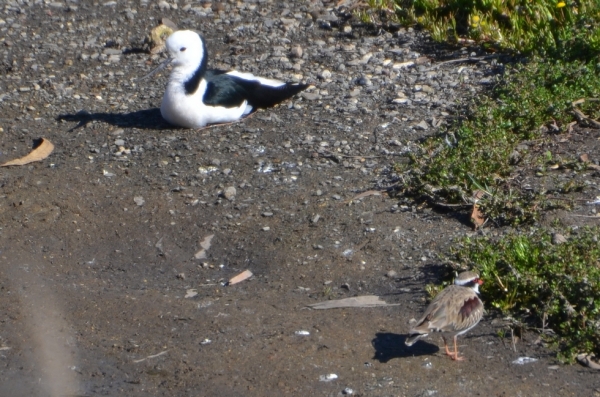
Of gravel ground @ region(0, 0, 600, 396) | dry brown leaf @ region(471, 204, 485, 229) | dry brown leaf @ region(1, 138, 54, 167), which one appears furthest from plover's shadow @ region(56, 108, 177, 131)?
dry brown leaf @ region(471, 204, 485, 229)

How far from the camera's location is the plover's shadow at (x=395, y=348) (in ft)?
16.1

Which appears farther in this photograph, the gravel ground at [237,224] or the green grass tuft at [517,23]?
the green grass tuft at [517,23]

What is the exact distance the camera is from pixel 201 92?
8.14 m

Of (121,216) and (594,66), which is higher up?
(594,66)

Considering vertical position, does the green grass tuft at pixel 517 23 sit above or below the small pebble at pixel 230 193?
above

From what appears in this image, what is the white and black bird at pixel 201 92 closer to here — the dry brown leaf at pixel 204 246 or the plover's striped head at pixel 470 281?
the dry brown leaf at pixel 204 246

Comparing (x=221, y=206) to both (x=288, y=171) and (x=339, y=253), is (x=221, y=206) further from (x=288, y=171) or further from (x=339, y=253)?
(x=339, y=253)

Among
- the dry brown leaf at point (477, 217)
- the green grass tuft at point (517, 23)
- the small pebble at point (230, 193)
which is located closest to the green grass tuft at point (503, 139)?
the dry brown leaf at point (477, 217)

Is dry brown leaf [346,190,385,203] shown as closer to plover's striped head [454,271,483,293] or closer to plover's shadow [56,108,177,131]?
plover's striped head [454,271,483,293]

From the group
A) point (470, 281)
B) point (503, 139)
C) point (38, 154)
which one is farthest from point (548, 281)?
point (38, 154)

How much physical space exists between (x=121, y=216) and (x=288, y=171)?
1.37m

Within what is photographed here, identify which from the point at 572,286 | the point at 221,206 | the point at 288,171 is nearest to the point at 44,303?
the point at 221,206

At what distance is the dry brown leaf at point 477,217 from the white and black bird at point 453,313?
3.60 ft

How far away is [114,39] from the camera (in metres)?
10.2
